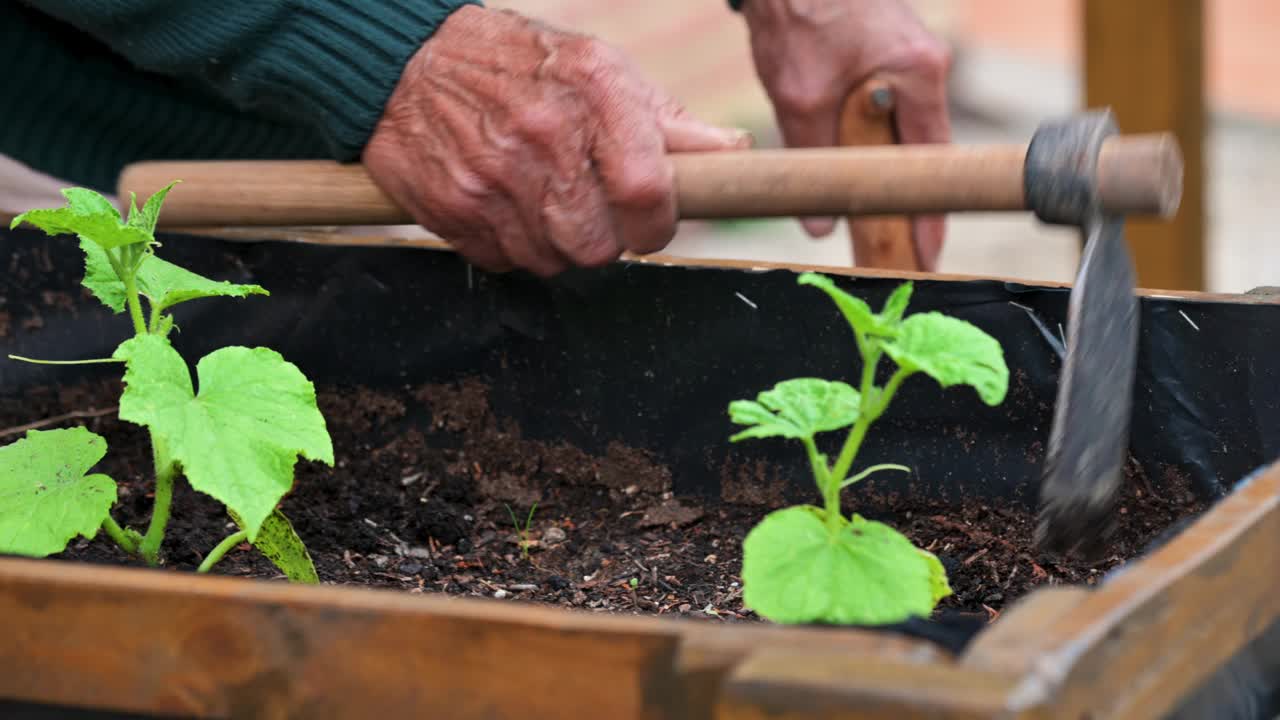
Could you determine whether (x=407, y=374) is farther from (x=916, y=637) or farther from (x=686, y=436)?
(x=916, y=637)

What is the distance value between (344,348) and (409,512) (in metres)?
0.23

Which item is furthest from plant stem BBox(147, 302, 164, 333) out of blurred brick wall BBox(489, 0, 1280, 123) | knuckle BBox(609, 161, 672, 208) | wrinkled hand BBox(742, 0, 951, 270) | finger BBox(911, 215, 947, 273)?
blurred brick wall BBox(489, 0, 1280, 123)

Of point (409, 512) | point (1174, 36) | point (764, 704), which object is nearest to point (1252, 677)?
point (764, 704)

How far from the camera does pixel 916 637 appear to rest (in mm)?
688

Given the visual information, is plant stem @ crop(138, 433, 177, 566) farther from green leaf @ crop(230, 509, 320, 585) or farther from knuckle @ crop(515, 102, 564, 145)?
knuckle @ crop(515, 102, 564, 145)

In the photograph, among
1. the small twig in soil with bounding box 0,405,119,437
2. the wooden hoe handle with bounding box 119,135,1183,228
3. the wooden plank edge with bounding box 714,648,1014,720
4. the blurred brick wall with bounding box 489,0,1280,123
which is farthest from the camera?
the blurred brick wall with bounding box 489,0,1280,123

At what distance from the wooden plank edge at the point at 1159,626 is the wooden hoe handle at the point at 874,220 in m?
0.95

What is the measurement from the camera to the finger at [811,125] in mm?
1787

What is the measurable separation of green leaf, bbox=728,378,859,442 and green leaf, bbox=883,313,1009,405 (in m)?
0.06

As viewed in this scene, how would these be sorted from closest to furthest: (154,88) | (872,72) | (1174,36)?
(872,72)
(154,88)
(1174,36)

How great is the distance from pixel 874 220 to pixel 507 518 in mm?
653

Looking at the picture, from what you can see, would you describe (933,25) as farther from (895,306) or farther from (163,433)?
(163,433)

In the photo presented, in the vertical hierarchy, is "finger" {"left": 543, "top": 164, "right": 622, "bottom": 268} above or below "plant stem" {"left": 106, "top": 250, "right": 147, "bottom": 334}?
below

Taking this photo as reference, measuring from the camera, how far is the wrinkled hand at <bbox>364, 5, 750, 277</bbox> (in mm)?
1346
